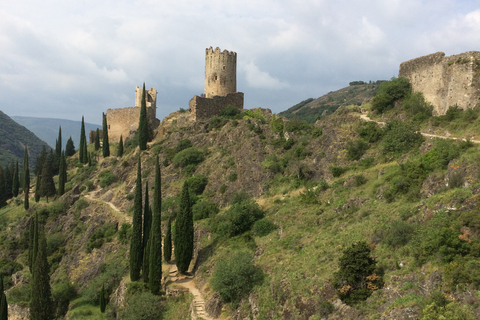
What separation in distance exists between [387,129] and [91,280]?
86.0 feet

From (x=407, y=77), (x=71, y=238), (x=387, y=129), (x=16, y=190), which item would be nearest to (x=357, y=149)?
(x=387, y=129)

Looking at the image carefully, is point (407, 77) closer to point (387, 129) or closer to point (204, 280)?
point (387, 129)

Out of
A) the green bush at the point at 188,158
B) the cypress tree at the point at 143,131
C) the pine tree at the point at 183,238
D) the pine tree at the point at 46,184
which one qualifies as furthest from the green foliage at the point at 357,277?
the pine tree at the point at 46,184

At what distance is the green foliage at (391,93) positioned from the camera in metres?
34.3

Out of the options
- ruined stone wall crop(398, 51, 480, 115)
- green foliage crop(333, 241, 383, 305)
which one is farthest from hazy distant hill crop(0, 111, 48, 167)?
green foliage crop(333, 241, 383, 305)

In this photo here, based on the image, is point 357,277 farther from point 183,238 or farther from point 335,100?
point 335,100

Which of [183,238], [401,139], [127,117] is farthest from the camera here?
[127,117]

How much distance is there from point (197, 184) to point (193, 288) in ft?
46.4

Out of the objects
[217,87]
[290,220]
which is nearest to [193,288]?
[290,220]

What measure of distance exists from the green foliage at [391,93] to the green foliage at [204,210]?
15.4 m

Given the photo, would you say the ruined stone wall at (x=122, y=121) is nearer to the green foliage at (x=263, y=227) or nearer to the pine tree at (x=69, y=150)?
the pine tree at (x=69, y=150)

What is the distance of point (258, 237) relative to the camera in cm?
2805

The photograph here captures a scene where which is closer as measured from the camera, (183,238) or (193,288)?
(193,288)

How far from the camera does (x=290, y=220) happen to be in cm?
2748
